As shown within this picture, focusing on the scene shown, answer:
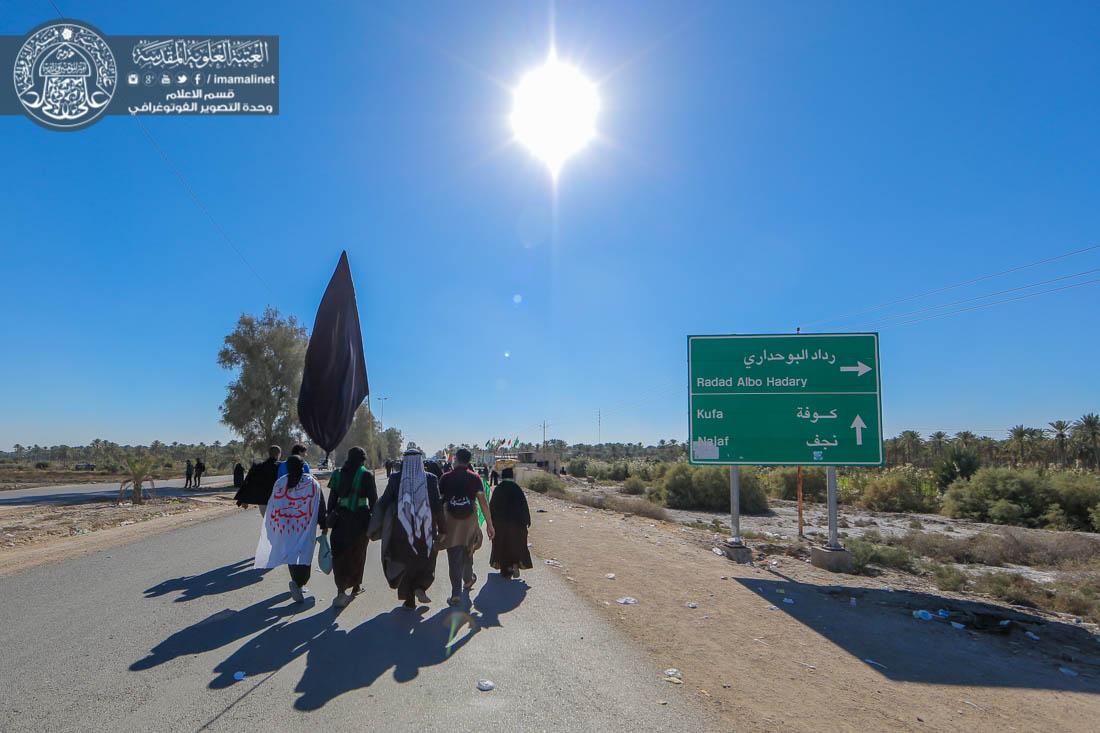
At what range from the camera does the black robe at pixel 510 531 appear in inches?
330

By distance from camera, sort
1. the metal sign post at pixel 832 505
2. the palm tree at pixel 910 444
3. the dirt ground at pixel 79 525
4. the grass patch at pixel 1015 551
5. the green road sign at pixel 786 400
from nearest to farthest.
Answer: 1. the dirt ground at pixel 79 525
2. the metal sign post at pixel 832 505
3. the green road sign at pixel 786 400
4. the grass patch at pixel 1015 551
5. the palm tree at pixel 910 444

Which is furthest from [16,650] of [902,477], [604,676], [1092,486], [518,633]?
[902,477]

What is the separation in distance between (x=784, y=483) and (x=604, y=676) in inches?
1627

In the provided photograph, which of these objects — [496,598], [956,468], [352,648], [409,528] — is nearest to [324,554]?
[409,528]

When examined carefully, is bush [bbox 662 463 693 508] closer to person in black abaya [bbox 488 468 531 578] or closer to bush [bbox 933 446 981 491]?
bush [bbox 933 446 981 491]

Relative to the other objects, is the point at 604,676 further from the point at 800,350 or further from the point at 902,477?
the point at 902,477

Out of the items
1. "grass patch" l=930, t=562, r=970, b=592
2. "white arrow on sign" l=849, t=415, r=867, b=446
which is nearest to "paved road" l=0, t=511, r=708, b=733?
"white arrow on sign" l=849, t=415, r=867, b=446

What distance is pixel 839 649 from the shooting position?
6.00m

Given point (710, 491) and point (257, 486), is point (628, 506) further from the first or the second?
point (257, 486)

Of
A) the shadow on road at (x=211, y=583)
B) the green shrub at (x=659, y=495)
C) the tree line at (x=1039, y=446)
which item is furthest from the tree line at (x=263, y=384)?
A: the tree line at (x=1039, y=446)

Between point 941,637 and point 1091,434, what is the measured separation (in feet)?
258

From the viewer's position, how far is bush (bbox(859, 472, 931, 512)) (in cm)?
3259

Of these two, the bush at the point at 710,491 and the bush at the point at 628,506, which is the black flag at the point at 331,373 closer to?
the bush at the point at 628,506

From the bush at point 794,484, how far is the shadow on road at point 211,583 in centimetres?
3705
